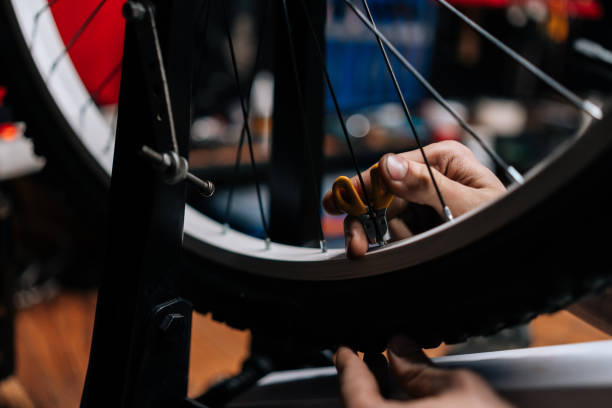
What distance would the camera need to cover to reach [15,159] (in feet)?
2.80

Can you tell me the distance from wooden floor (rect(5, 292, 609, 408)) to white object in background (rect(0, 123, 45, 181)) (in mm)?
462

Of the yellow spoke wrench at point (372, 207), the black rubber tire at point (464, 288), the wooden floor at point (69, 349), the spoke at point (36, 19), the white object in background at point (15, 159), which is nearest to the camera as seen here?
the black rubber tire at point (464, 288)

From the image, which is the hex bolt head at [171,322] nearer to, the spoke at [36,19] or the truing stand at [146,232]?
the truing stand at [146,232]

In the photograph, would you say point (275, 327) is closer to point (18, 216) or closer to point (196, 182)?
point (196, 182)

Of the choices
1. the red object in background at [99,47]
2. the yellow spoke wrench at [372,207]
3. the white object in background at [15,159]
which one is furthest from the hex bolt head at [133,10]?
the red object in background at [99,47]

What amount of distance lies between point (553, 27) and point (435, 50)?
1.99 feet

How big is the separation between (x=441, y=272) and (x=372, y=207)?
8 centimetres

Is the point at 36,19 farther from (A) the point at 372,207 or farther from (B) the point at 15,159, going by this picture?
(A) the point at 372,207

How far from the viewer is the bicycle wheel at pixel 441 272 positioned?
26cm

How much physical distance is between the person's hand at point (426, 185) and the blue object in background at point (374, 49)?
1.52 metres

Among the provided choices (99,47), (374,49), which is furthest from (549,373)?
(374,49)

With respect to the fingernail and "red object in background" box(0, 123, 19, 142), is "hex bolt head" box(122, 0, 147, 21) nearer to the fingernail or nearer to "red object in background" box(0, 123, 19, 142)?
the fingernail

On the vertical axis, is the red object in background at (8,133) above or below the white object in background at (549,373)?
below

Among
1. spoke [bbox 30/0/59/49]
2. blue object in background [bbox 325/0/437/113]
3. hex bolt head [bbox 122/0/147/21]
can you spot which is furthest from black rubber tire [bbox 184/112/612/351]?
blue object in background [bbox 325/0/437/113]
